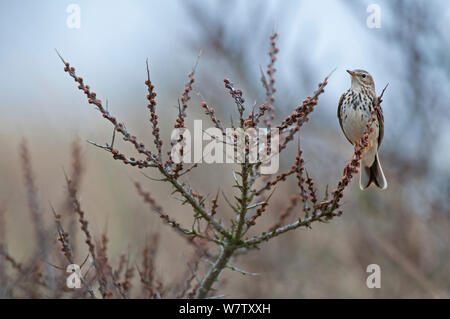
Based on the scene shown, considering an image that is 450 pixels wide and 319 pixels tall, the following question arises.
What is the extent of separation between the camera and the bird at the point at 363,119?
4.69m

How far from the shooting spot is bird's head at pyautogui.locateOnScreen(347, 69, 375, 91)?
520 cm

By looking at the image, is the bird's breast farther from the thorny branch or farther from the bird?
the thorny branch

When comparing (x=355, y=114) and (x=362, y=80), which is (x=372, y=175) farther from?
(x=362, y=80)

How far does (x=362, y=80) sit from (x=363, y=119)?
2.20ft

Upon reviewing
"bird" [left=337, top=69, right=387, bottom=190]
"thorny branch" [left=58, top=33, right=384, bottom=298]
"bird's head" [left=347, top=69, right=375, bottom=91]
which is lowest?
"thorny branch" [left=58, top=33, right=384, bottom=298]

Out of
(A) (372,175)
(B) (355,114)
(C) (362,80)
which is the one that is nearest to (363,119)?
(B) (355,114)

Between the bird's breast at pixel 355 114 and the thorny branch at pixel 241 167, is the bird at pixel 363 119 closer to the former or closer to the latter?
the bird's breast at pixel 355 114

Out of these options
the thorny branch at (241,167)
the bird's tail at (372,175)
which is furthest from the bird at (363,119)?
the thorny branch at (241,167)

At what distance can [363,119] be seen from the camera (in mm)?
4715

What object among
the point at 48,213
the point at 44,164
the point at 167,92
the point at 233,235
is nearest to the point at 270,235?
the point at 233,235

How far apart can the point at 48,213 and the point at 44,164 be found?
7338 mm

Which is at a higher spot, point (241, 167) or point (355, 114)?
point (355, 114)

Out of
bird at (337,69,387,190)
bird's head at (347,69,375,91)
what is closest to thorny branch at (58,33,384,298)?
bird at (337,69,387,190)

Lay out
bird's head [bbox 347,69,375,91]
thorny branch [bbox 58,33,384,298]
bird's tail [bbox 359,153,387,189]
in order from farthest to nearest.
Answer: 1. bird's head [bbox 347,69,375,91]
2. bird's tail [bbox 359,153,387,189]
3. thorny branch [bbox 58,33,384,298]
